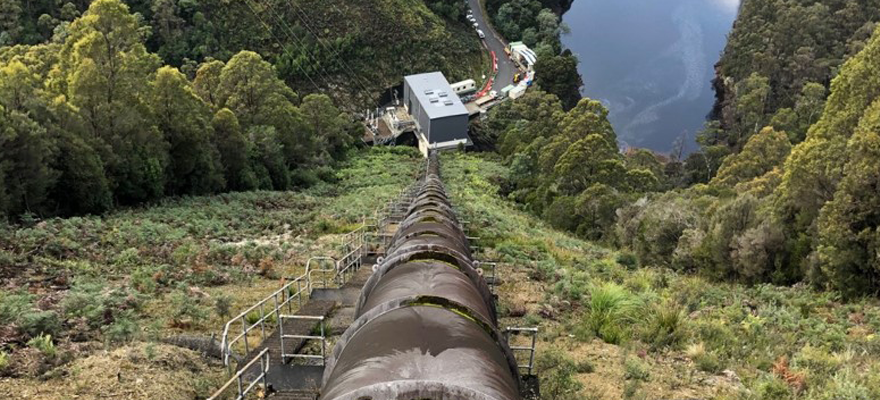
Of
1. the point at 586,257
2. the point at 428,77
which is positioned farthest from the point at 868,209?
the point at 428,77

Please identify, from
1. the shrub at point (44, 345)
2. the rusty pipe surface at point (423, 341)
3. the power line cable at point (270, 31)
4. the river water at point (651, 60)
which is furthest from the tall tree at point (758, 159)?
the power line cable at point (270, 31)

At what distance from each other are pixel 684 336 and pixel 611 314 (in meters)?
1.47

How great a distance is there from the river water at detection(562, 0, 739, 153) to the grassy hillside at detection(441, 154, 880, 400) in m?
63.1

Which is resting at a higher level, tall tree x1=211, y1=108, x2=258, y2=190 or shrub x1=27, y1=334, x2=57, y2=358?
tall tree x1=211, y1=108, x2=258, y2=190

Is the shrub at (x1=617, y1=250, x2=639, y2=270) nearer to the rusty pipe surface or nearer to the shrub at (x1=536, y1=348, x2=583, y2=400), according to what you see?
the shrub at (x1=536, y1=348, x2=583, y2=400)

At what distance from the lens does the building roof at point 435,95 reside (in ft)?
209

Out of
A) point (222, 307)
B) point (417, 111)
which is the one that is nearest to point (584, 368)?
point (222, 307)

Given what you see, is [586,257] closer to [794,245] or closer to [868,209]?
[794,245]

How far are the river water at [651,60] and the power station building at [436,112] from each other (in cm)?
2371

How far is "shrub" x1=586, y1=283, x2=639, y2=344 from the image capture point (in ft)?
36.6

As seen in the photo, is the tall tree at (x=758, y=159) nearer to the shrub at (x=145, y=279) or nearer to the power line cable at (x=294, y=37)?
the shrub at (x=145, y=279)

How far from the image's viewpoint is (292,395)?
7484 mm

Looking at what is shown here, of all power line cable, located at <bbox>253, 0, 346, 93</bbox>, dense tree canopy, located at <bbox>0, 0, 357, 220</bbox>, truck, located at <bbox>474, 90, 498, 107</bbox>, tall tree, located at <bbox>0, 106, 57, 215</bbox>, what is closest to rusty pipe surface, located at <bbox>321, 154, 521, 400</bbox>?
tall tree, located at <bbox>0, 106, 57, 215</bbox>

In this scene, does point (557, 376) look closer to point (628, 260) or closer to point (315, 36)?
point (628, 260)
